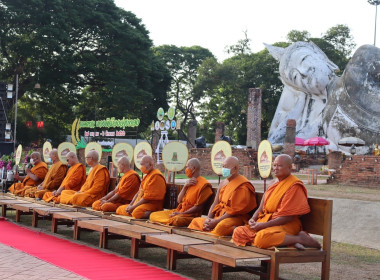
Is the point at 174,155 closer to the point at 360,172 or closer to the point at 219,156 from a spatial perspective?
the point at 219,156

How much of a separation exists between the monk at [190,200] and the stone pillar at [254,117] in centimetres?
2184

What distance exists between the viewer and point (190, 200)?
7430mm

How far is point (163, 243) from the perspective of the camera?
6336mm

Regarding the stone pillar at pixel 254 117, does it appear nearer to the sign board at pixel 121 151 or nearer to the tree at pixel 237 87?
the tree at pixel 237 87

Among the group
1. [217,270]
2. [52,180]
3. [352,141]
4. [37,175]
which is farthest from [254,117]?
[217,270]

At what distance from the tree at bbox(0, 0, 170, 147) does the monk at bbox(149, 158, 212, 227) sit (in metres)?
25.7

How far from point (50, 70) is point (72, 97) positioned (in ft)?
7.59

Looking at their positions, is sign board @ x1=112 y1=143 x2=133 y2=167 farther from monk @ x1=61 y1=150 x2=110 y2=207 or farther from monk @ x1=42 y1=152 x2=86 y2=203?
monk @ x1=61 y1=150 x2=110 y2=207

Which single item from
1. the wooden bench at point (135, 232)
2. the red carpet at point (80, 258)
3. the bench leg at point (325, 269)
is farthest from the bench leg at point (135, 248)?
the bench leg at point (325, 269)

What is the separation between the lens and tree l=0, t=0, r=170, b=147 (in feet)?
104

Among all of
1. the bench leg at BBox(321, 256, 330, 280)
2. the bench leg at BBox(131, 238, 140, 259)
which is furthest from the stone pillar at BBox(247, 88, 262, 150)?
the bench leg at BBox(321, 256, 330, 280)

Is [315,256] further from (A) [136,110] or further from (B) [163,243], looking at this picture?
(A) [136,110]

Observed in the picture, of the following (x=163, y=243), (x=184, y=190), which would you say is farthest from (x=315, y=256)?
(x=184, y=190)

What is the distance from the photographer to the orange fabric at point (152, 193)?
804cm
